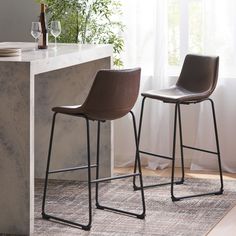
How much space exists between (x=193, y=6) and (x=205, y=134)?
3.38 ft

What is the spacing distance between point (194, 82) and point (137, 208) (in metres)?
1.08

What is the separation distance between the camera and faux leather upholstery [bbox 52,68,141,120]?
14.4ft

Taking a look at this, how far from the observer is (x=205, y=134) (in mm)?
6191

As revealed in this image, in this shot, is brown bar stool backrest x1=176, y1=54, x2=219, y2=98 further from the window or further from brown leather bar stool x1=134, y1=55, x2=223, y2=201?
the window

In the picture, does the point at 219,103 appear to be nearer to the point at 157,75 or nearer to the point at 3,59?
the point at 157,75

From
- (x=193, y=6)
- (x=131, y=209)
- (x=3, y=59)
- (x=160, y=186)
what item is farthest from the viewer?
(x=193, y=6)

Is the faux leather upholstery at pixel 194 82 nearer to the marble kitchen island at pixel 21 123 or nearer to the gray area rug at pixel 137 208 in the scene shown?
the marble kitchen island at pixel 21 123

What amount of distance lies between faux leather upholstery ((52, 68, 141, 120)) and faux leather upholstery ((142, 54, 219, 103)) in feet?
2.25

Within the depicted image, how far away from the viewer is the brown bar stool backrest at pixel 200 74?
531 cm

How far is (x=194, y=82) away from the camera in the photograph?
5.47 m

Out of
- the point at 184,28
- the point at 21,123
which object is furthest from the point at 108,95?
the point at 184,28

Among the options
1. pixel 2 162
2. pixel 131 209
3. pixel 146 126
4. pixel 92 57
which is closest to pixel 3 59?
pixel 2 162

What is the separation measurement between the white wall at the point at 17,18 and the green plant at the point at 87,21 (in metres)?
0.34

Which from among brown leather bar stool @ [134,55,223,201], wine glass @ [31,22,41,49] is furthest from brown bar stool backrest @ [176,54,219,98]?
wine glass @ [31,22,41,49]
